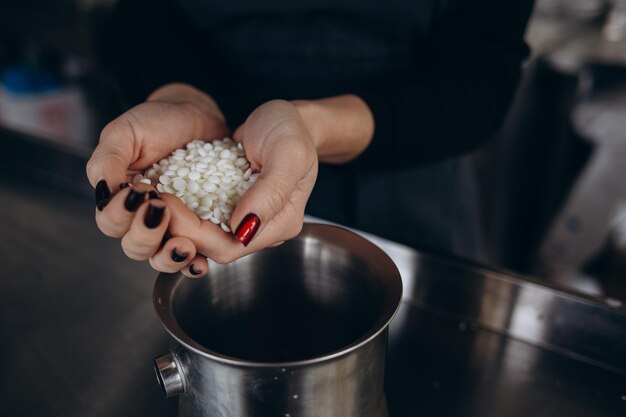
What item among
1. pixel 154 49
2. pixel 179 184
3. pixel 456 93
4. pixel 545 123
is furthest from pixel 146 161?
pixel 545 123

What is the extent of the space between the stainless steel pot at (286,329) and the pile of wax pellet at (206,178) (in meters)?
0.07

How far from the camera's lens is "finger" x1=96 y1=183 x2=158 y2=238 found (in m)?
0.56

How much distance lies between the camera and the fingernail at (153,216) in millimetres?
548

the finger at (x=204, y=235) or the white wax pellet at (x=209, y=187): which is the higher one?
the finger at (x=204, y=235)

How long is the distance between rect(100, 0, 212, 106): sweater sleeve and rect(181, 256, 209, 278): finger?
54cm

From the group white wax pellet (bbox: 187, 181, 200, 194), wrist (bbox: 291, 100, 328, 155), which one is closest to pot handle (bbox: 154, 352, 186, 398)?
white wax pellet (bbox: 187, 181, 200, 194)

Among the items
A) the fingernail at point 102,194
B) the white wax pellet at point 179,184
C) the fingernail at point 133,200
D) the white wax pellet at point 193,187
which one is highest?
the fingernail at point 133,200

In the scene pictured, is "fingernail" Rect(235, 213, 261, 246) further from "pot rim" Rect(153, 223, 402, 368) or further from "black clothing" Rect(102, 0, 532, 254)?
"black clothing" Rect(102, 0, 532, 254)

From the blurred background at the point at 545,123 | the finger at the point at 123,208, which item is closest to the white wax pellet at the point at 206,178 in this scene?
the finger at the point at 123,208

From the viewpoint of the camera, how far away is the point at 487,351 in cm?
80

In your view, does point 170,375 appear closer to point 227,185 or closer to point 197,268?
point 197,268

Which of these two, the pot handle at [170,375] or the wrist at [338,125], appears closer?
the pot handle at [170,375]

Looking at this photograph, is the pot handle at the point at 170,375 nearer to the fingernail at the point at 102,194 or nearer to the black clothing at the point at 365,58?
the fingernail at the point at 102,194

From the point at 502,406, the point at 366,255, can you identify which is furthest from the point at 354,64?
the point at 502,406
